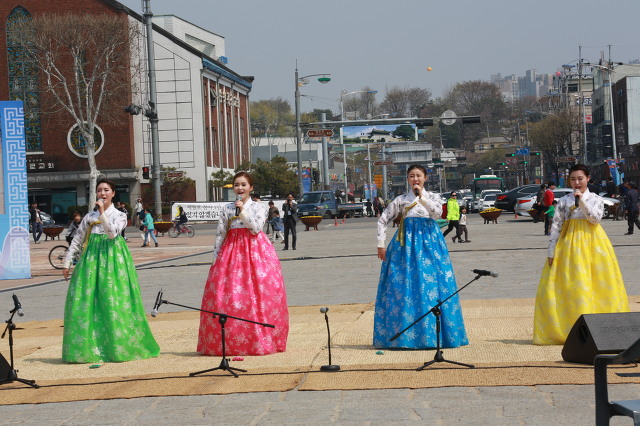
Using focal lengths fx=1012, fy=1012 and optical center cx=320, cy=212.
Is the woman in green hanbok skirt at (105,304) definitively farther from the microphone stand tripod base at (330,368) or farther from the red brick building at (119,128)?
the red brick building at (119,128)

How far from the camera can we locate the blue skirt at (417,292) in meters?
9.20

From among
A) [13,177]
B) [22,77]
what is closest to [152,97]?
[13,177]

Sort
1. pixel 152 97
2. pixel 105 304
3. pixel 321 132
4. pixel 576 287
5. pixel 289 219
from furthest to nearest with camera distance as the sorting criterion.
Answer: pixel 321 132, pixel 152 97, pixel 289 219, pixel 105 304, pixel 576 287

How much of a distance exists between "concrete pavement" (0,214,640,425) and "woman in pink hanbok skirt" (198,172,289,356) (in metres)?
1.95

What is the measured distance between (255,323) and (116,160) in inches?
2119

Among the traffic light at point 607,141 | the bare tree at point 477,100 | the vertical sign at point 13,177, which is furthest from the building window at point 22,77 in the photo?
the bare tree at point 477,100

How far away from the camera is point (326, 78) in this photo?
59562 mm

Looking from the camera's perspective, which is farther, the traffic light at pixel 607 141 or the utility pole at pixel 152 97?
the traffic light at pixel 607 141

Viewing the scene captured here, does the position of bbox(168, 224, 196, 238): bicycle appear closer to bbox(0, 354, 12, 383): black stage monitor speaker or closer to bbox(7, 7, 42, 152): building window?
bbox(7, 7, 42, 152): building window

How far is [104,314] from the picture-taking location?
9500 millimetres

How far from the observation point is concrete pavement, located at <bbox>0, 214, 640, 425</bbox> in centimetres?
655

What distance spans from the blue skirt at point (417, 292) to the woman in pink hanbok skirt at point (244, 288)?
3.24ft

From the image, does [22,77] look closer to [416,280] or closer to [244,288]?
[244,288]

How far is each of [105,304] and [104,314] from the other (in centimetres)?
10
